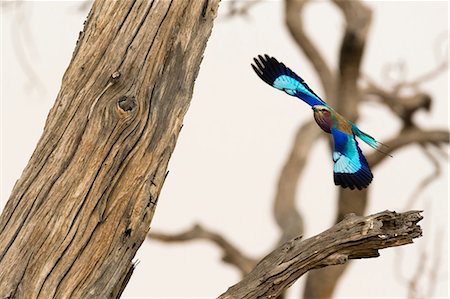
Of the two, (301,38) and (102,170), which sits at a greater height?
(301,38)

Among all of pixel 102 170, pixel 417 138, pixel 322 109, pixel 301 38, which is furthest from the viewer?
pixel 417 138

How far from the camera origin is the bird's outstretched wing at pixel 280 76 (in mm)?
2002

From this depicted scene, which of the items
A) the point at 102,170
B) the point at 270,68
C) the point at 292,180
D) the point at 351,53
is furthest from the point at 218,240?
the point at 270,68

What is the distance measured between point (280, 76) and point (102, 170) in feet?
1.80

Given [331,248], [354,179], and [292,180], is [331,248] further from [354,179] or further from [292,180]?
[292,180]

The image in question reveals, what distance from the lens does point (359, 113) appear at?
5.82 metres

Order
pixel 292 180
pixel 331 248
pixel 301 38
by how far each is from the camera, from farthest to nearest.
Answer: pixel 292 180 < pixel 301 38 < pixel 331 248

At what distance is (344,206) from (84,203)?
3.51 meters

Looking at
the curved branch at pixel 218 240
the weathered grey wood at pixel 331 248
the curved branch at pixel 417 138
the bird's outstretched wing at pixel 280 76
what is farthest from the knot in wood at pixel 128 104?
the curved branch at pixel 417 138

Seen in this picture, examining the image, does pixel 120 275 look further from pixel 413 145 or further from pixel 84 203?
pixel 413 145

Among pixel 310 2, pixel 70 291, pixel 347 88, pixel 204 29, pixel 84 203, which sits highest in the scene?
pixel 310 2

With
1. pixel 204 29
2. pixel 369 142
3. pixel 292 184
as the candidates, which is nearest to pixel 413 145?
pixel 292 184

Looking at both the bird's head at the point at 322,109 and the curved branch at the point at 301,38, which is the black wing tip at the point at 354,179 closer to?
the bird's head at the point at 322,109

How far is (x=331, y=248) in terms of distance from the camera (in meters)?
2.15
